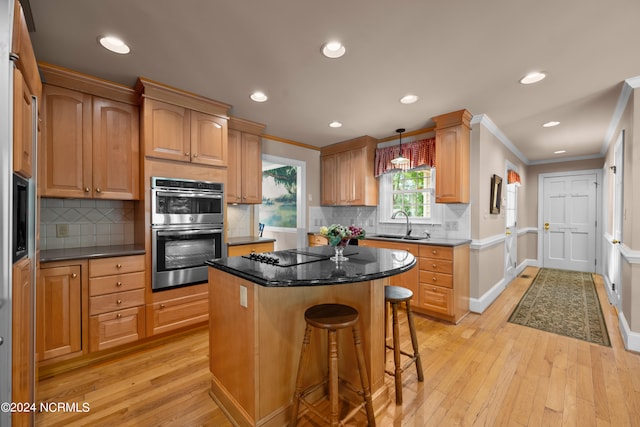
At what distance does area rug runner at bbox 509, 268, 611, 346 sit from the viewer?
2979 millimetres

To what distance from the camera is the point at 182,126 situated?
281 cm

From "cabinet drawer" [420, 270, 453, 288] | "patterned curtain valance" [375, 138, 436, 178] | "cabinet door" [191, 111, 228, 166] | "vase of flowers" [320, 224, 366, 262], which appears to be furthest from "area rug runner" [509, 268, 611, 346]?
"cabinet door" [191, 111, 228, 166]

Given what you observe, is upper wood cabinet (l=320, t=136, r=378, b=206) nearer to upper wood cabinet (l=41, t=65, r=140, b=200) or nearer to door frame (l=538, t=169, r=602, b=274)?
upper wood cabinet (l=41, t=65, r=140, b=200)

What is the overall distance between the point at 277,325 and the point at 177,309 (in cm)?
163

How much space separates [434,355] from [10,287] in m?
2.78

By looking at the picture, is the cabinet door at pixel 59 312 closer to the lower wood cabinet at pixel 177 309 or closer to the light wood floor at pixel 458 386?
the light wood floor at pixel 458 386

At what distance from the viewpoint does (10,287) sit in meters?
1.06

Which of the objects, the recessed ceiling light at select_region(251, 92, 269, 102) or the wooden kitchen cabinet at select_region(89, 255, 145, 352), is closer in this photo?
the wooden kitchen cabinet at select_region(89, 255, 145, 352)

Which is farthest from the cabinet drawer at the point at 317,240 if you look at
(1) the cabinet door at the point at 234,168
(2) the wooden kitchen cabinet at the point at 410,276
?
(1) the cabinet door at the point at 234,168

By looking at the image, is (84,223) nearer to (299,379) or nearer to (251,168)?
(251,168)

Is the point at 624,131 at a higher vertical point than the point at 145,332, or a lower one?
higher

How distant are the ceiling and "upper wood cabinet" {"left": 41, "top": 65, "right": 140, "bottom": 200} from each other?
21 centimetres

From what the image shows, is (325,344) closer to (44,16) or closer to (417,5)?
(417,5)

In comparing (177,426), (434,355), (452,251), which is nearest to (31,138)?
(177,426)
